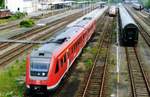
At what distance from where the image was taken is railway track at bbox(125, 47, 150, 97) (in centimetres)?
2152

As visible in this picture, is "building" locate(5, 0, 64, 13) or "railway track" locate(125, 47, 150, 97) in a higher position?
"building" locate(5, 0, 64, 13)

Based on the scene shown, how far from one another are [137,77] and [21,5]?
8617 cm

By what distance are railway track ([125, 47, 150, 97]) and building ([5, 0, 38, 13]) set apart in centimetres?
7102

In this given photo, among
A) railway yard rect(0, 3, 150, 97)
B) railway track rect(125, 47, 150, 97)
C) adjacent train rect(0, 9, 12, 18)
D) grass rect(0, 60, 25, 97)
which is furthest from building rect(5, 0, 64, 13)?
grass rect(0, 60, 25, 97)

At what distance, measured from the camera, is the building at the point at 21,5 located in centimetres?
10100

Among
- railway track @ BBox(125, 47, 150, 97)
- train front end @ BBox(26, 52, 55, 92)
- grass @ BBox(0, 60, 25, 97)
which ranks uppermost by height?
train front end @ BBox(26, 52, 55, 92)

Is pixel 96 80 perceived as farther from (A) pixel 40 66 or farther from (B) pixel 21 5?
(B) pixel 21 5

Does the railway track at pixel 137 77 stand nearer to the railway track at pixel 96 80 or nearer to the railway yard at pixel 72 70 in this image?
the railway yard at pixel 72 70

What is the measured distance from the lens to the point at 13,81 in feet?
76.3

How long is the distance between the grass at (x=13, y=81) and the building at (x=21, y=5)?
73468mm

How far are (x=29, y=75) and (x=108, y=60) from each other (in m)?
12.6

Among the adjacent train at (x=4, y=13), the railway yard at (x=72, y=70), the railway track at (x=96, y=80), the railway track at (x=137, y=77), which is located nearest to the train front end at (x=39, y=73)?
the railway yard at (x=72, y=70)

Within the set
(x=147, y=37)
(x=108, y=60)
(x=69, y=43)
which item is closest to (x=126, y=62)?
(x=108, y=60)

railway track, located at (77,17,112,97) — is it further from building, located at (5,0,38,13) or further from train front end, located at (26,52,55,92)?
building, located at (5,0,38,13)
